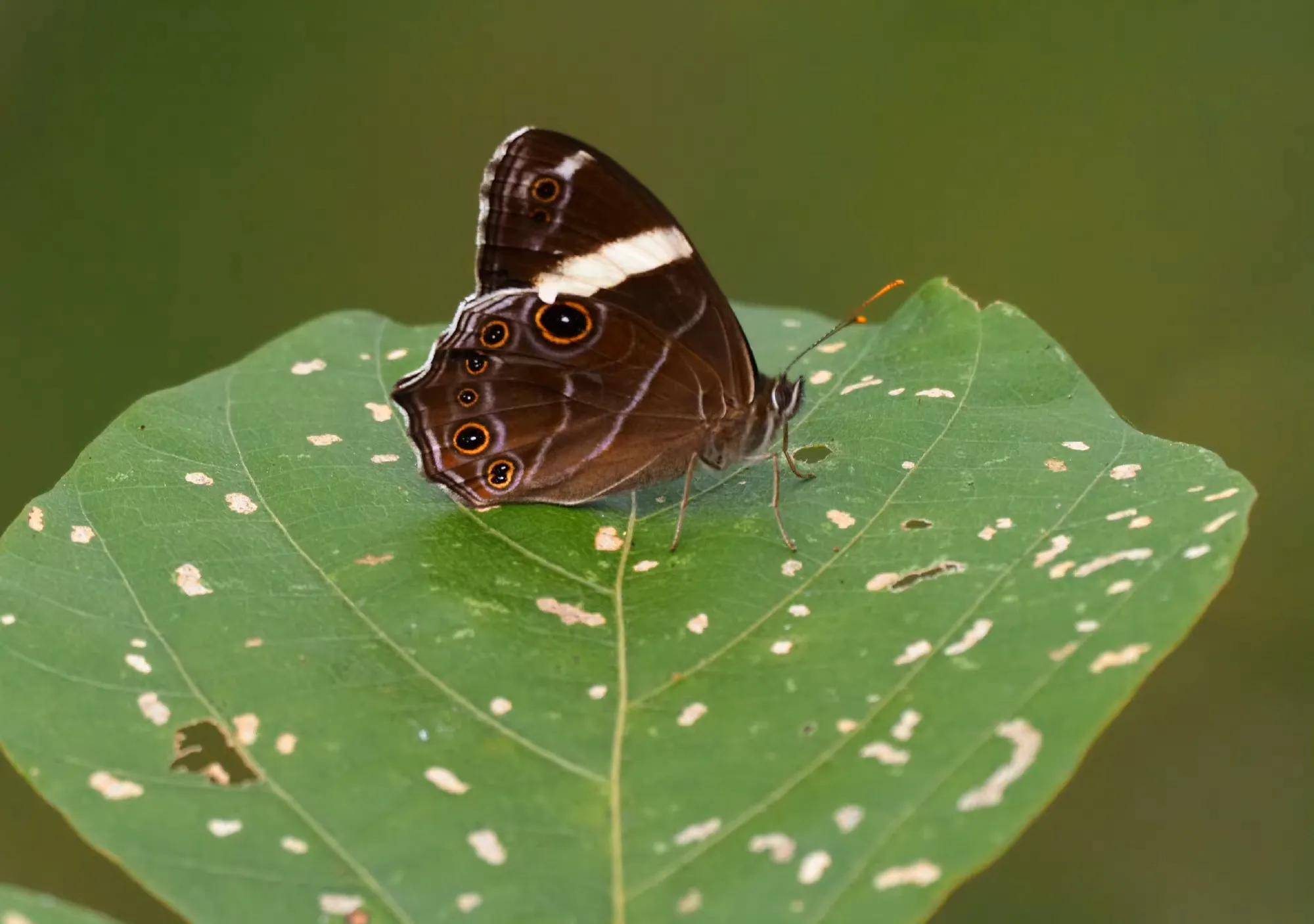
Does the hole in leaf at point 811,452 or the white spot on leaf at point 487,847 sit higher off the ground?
the hole in leaf at point 811,452

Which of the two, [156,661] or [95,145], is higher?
[95,145]

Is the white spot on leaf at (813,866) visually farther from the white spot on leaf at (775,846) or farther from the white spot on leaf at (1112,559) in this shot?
the white spot on leaf at (1112,559)

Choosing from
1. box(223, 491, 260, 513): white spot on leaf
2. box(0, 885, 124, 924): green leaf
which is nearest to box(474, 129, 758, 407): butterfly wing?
box(223, 491, 260, 513): white spot on leaf

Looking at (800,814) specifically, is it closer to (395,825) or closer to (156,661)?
(395,825)

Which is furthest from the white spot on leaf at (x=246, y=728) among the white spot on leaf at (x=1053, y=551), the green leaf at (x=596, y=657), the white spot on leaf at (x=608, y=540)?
the white spot on leaf at (x=1053, y=551)

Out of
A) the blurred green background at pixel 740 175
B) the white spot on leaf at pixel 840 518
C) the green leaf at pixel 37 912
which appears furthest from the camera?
the blurred green background at pixel 740 175

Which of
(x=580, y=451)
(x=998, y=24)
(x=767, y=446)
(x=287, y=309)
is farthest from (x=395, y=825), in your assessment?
(x=998, y=24)
